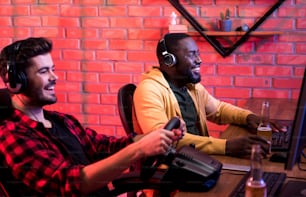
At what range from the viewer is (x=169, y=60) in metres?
Answer: 1.74

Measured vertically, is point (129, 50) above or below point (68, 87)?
above

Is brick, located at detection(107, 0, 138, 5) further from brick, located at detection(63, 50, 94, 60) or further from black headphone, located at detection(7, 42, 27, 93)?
black headphone, located at detection(7, 42, 27, 93)

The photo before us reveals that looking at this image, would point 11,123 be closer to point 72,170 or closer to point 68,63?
point 72,170

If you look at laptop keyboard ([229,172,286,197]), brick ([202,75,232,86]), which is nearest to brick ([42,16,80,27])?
brick ([202,75,232,86])

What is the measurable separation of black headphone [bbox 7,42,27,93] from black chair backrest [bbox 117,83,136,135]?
45 centimetres

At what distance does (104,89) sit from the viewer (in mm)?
2525

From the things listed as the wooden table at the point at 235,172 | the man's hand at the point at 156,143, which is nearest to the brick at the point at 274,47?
the wooden table at the point at 235,172

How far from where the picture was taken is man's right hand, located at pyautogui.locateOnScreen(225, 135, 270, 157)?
139 cm

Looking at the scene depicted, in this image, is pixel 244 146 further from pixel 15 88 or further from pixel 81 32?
pixel 81 32

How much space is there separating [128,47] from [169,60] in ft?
2.42

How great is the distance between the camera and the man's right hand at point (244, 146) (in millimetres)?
1388

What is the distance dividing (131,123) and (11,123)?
20.6 inches

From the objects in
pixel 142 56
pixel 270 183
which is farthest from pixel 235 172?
pixel 142 56

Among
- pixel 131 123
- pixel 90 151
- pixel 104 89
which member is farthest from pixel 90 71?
pixel 90 151
